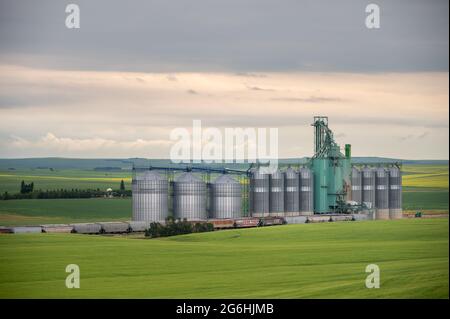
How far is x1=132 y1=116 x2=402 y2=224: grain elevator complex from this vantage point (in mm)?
89750

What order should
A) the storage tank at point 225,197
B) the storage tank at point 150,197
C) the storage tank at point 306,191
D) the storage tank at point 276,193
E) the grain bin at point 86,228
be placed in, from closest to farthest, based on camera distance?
the grain bin at point 86,228 < the storage tank at point 150,197 < the storage tank at point 225,197 < the storage tank at point 276,193 < the storage tank at point 306,191

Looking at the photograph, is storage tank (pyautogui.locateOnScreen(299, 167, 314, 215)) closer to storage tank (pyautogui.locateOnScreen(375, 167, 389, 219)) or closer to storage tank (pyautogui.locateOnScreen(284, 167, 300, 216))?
storage tank (pyautogui.locateOnScreen(284, 167, 300, 216))

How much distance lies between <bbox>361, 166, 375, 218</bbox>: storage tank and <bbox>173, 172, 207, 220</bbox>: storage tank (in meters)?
21.1

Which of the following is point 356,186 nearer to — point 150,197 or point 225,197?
point 225,197

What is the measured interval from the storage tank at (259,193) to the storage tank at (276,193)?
668 mm

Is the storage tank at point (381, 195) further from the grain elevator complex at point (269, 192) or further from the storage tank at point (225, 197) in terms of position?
the storage tank at point (225, 197)

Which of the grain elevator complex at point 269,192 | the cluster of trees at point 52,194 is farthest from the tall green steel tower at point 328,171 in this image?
the cluster of trees at point 52,194

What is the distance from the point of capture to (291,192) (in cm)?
9594

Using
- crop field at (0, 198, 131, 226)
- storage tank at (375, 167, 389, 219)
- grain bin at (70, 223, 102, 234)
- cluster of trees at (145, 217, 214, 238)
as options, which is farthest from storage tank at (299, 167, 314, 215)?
crop field at (0, 198, 131, 226)

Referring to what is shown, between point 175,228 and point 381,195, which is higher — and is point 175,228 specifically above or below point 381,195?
below

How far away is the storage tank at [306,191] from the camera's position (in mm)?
96250

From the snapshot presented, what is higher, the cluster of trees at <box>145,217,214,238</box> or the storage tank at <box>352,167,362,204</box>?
the storage tank at <box>352,167,362,204</box>

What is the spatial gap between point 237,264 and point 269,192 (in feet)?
129

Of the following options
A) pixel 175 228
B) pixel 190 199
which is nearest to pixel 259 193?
pixel 190 199
